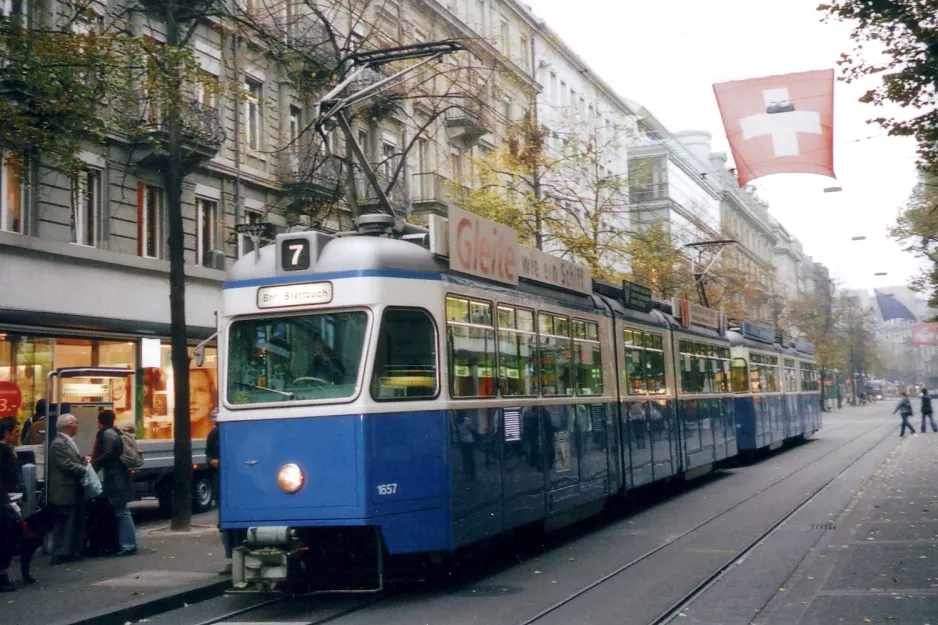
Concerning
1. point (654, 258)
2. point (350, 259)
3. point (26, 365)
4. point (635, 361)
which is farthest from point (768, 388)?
point (350, 259)

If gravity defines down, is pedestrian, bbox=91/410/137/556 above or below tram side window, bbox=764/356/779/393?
below

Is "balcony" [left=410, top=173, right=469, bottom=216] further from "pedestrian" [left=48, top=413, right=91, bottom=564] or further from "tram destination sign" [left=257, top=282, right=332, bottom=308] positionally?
"tram destination sign" [left=257, top=282, right=332, bottom=308]

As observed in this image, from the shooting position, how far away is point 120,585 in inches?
424

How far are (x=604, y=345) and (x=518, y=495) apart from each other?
412 cm

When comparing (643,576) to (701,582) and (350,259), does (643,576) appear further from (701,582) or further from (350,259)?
(350,259)

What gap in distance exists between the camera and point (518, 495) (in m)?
11.6

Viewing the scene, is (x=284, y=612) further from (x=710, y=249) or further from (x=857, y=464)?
(x=710, y=249)

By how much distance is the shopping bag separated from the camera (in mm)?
12492

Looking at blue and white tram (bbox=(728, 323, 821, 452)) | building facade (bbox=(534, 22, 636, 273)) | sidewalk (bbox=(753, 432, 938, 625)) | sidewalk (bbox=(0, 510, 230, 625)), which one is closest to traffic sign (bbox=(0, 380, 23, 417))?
sidewalk (bbox=(0, 510, 230, 625))

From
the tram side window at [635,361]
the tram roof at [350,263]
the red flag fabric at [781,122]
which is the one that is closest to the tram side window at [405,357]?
the tram roof at [350,263]

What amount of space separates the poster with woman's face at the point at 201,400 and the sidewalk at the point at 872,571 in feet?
40.9

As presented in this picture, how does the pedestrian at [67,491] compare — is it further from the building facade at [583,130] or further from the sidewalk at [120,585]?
the building facade at [583,130]

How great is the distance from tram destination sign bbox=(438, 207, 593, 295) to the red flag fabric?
2596 mm

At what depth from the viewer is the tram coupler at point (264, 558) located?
9336 mm
